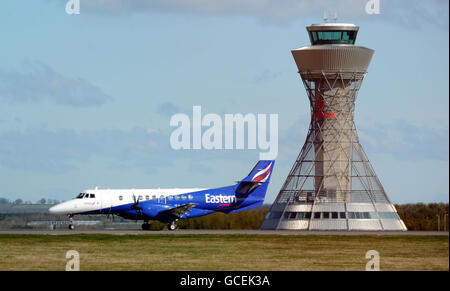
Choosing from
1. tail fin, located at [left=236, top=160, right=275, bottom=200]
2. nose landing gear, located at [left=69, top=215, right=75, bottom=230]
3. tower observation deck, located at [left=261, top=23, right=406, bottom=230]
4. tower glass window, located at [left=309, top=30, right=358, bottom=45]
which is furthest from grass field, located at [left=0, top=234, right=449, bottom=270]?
tower glass window, located at [left=309, top=30, right=358, bottom=45]

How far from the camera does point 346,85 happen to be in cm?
7344

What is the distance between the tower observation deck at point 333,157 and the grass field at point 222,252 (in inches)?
414

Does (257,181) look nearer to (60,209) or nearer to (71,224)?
(71,224)

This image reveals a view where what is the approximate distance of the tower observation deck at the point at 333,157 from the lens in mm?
72438

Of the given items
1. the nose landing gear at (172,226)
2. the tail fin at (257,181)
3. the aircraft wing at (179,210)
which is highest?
the tail fin at (257,181)

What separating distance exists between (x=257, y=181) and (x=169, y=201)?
881cm

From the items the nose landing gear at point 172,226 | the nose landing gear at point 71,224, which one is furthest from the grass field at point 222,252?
the nose landing gear at point 172,226

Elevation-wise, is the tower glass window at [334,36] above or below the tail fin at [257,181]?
above

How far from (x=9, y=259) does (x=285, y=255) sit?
1487cm

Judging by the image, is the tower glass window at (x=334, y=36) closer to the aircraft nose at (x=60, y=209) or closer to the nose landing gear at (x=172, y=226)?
the nose landing gear at (x=172, y=226)

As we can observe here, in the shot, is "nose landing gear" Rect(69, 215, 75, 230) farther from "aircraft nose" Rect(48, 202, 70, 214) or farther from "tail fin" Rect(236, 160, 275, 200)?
"tail fin" Rect(236, 160, 275, 200)

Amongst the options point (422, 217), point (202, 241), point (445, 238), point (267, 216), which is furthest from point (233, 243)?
point (422, 217)

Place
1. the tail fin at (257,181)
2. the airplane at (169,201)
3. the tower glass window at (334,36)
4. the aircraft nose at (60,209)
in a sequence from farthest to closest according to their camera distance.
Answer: the tail fin at (257,181), the airplane at (169,201), the aircraft nose at (60,209), the tower glass window at (334,36)

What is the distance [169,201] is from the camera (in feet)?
252
